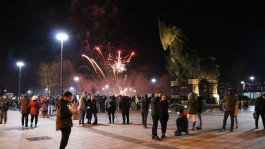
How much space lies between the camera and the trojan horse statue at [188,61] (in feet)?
90.5

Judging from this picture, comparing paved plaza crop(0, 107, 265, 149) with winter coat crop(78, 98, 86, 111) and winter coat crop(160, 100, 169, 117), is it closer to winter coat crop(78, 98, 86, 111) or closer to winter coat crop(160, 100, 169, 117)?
winter coat crop(160, 100, 169, 117)

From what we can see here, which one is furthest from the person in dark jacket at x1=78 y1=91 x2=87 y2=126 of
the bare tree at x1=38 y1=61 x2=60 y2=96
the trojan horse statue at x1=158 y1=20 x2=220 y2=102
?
the bare tree at x1=38 y1=61 x2=60 y2=96

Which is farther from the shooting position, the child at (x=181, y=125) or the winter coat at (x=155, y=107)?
the child at (x=181, y=125)

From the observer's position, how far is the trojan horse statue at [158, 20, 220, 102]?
27594 millimetres

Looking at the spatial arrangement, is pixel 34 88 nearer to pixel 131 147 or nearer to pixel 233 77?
pixel 233 77

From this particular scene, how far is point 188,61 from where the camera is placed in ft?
91.0

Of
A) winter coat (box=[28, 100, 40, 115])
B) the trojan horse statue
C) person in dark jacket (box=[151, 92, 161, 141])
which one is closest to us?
person in dark jacket (box=[151, 92, 161, 141])

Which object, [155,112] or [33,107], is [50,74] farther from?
[155,112]

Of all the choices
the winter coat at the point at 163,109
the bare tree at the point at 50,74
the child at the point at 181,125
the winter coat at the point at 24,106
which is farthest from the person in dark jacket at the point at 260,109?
the bare tree at the point at 50,74

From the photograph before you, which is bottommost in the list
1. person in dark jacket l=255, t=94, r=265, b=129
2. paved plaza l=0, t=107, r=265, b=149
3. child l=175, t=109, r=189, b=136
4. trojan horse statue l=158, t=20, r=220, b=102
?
paved plaza l=0, t=107, r=265, b=149

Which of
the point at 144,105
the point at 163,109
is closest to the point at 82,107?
the point at 144,105

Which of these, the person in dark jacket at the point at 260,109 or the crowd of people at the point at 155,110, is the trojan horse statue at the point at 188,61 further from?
the person in dark jacket at the point at 260,109

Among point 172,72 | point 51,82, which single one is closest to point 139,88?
point 51,82

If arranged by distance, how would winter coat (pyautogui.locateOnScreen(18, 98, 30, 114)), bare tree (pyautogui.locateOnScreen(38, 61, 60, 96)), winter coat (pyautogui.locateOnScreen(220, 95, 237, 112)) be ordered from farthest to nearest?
1. bare tree (pyautogui.locateOnScreen(38, 61, 60, 96))
2. winter coat (pyautogui.locateOnScreen(18, 98, 30, 114))
3. winter coat (pyautogui.locateOnScreen(220, 95, 237, 112))
